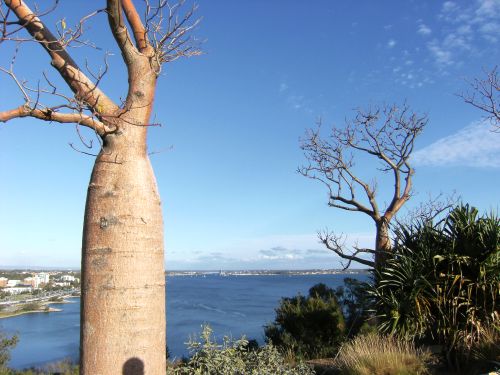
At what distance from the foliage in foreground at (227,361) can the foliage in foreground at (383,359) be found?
146cm

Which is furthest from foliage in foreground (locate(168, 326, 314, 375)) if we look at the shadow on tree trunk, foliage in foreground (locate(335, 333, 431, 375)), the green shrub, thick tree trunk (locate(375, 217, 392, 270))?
the green shrub

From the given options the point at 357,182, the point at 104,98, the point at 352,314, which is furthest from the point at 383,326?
the point at 352,314

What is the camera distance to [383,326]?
27.3 ft

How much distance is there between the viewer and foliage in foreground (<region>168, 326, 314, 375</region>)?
5266 mm

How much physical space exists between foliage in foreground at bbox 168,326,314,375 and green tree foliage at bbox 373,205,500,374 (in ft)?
10.0

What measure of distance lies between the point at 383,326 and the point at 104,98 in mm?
7061

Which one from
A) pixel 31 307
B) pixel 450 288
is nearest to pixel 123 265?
pixel 450 288

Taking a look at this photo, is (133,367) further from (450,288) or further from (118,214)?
(450,288)

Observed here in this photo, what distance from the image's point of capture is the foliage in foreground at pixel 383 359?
22.7 feet

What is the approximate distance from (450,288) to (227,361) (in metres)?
4.68

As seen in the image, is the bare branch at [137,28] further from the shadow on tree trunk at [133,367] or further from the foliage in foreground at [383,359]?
the foliage in foreground at [383,359]

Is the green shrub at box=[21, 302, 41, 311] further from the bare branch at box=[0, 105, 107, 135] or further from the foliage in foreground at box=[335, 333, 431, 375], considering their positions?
the bare branch at box=[0, 105, 107, 135]

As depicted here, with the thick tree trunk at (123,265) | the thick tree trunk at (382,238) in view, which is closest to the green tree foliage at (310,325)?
the thick tree trunk at (382,238)

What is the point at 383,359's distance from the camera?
7027 mm
